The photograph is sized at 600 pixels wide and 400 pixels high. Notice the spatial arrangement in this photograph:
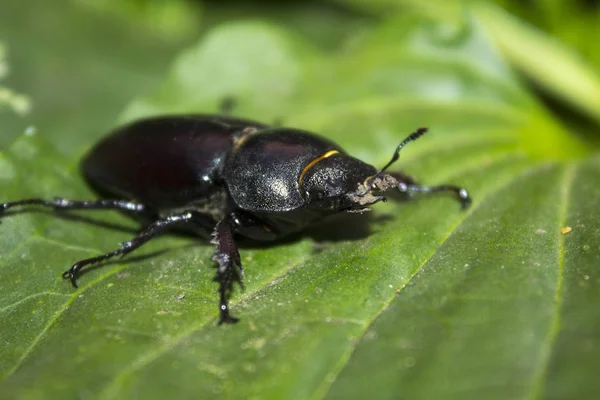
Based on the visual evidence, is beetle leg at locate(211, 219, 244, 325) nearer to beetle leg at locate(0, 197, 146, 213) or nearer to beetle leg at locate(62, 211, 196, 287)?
beetle leg at locate(62, 211, 196, 287)

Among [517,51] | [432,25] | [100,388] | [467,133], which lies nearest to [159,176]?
[100,388]

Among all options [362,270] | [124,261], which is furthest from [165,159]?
[362,270]

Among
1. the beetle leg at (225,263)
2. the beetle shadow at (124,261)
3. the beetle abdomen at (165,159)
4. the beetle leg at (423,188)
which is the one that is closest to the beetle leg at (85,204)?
the beetle abdomen at (165,159)

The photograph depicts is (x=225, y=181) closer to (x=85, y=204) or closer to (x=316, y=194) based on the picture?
(x=316, y=194)

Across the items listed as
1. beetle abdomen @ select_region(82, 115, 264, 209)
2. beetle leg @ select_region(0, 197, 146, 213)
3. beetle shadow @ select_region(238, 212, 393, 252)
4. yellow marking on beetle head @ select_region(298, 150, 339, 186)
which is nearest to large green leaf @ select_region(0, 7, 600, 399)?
beetle shadow @ select_region(238, 212, 393, 252)

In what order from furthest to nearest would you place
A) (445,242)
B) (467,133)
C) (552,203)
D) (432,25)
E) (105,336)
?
(432,25) → (467,133) → (552,203) → (445,242) → (105,336)

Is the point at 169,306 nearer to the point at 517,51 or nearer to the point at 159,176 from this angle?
the point at 159,176
